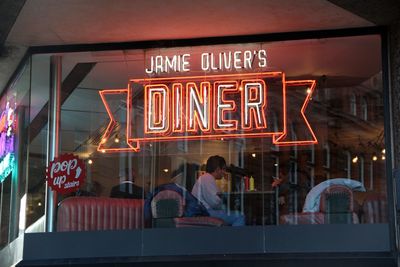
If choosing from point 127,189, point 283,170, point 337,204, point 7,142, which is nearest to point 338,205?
point 337,204

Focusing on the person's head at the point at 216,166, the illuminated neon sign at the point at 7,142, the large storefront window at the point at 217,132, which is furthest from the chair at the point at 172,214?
the illuminated neon sign at the point at 7,142

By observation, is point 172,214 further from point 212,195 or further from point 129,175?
point 129,175

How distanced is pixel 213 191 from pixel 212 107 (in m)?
1.04

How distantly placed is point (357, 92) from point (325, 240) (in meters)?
2.16

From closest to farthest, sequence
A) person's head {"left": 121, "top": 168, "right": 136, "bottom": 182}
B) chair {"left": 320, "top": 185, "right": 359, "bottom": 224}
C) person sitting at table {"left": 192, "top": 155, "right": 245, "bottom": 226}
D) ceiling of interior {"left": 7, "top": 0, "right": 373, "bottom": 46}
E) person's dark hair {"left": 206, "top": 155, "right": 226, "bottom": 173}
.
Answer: ceiling of interior {"left": 7, "top": 0, "right": 373, "bottom": 46}, chair {"left": 320, "top": 185, "right": 359, "bottom": 224}, person sitting at table {"left": 192, "top": 155, "right": 245, "bottom": 226}, person's head {"left": 121, "top": 168, "right": 136, "bottom": 182}, person's dark hair {"left": 206, "top": 155, "right": 226, "bottom": 173}

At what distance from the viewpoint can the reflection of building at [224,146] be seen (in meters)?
7.49

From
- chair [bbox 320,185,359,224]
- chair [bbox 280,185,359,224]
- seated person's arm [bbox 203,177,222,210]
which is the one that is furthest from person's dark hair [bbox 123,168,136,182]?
chair [bbox 320,185,359,224]

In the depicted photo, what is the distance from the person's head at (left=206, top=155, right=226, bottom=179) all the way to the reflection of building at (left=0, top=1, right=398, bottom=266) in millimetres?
92

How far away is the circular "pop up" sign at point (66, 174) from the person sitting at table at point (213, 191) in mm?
1452

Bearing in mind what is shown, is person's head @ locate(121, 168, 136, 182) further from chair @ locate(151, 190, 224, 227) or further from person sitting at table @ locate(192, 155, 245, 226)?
person sitting at table @ locate(192, 155, 245, 226)

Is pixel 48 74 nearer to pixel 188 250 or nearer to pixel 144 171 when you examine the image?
pixel 144 171

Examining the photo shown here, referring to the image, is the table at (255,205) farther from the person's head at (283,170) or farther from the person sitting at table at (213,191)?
the person's head at (283,170)

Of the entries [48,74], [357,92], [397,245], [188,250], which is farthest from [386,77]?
[48,74]

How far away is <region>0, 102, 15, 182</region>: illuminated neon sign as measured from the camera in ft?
29.8
